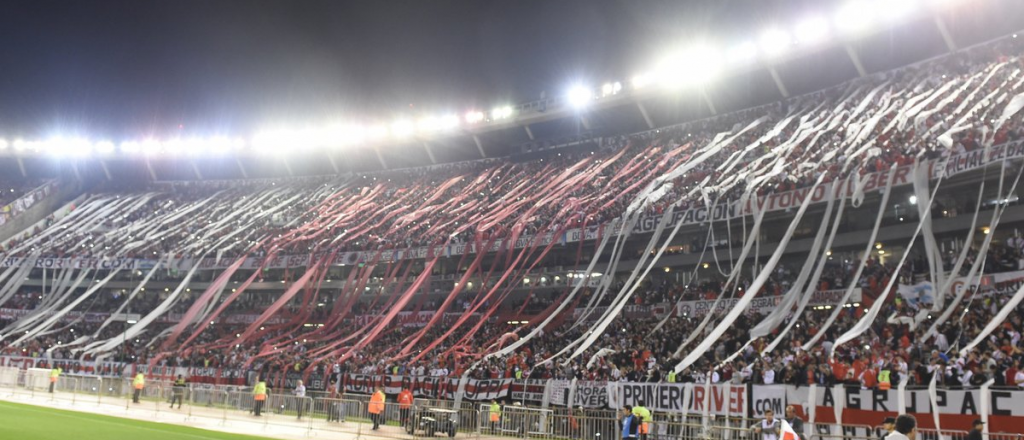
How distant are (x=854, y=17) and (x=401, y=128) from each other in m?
35.5

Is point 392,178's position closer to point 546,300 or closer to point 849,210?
point 546,300

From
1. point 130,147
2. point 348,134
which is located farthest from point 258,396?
point 130,147

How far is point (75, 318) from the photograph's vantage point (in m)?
54.1

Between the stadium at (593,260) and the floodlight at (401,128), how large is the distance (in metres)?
0.20

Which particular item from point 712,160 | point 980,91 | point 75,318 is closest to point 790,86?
point 712,160

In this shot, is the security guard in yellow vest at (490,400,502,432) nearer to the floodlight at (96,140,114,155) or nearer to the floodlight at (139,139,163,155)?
the floodlight at (139,139,163,155)

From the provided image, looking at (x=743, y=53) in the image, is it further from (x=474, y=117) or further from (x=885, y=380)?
(x=885, y=380)

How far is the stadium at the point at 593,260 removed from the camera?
842 inches

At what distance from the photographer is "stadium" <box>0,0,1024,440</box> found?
21.4 m

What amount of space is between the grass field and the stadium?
37cm

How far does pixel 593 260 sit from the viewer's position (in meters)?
34.9

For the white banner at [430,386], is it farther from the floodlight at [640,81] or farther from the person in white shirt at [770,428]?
the floodlight at [640,81]

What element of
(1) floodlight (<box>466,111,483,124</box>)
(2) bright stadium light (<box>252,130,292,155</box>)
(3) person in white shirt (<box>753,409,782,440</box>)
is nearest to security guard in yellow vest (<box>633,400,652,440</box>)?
(3) person in white shirt (<box>753,409,782,440</box>)

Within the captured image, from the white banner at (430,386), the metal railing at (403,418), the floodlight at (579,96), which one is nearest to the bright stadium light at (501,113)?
the floodlight at (579,96)
